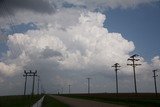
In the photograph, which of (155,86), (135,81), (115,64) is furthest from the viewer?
(115,64)

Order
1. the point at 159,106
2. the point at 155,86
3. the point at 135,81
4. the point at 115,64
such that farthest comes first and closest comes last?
the point at 115,64
the point at 155,86
the point at 135,81
the point at 159,106

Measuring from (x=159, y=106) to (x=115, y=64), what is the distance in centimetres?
5263

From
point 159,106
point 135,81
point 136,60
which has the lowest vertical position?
point 159,106

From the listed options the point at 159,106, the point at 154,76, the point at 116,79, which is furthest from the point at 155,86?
the point at 159,106

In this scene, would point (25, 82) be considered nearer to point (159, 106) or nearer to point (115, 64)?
point (115, 64)

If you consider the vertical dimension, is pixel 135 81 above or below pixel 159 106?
above

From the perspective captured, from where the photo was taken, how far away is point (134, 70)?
73.2 m

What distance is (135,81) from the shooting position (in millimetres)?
71062

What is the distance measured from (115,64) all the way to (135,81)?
20705mm

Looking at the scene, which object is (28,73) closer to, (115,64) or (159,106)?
(115,64)

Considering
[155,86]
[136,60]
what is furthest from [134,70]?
[155,86]

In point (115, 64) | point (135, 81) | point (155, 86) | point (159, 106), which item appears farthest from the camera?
point (115, 64)

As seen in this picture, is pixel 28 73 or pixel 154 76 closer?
pixel 154 76

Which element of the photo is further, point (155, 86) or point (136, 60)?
point (155, 86)
